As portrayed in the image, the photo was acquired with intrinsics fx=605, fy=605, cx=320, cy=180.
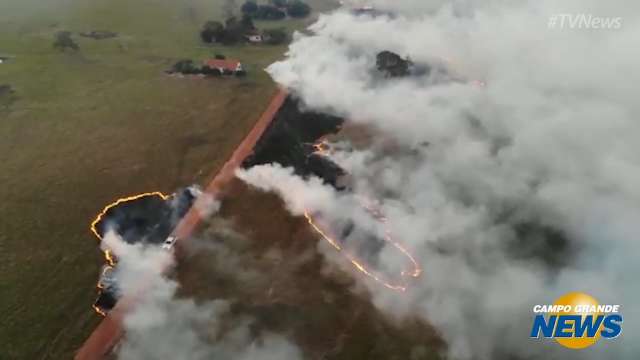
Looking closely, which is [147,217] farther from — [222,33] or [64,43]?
[64,43]

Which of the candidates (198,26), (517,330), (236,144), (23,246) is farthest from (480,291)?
(198,26)

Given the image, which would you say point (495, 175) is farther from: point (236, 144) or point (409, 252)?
point (236, 144)

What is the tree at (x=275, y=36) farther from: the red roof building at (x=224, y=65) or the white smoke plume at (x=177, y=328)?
the white smoke plume at (x=177, y=328)

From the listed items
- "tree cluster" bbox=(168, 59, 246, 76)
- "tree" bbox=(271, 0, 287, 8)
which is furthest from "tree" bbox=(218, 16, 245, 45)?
"tree" bbox=(271, 0, 287, 8)

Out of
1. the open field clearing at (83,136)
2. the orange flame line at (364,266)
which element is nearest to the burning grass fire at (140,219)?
the open field clearing at (83,136)

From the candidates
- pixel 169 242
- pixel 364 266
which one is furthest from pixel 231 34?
pixel 364 266

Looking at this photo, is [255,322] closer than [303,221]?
Yes
